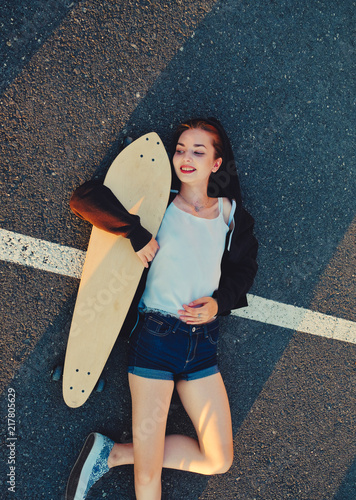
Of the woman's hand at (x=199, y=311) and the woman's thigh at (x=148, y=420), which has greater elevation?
the woman's hand at (x=199, y=311)

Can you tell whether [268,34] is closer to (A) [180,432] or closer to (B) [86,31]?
(B) [86,31]

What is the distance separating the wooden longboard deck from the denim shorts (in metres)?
0.18

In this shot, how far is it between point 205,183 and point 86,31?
1.27 metres

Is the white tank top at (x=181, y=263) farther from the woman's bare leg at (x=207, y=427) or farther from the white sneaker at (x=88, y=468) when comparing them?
the white sneaker at (x=88, y=468)

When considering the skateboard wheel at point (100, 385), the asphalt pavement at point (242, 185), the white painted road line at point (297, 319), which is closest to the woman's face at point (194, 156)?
the asphalt pavement at point (242, 185)

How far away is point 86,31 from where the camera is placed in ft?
7.55

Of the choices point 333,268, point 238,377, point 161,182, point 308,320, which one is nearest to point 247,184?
point 161,182

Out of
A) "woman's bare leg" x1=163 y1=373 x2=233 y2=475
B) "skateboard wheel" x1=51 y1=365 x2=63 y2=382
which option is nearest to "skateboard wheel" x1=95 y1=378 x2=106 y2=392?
"skateboard wheel" x1=51 y1=365 x2=63 y2=382

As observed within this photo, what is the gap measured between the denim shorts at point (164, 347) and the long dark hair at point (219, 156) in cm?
89

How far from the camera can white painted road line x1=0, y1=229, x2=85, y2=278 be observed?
2.24 meters

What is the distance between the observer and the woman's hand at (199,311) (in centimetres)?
216

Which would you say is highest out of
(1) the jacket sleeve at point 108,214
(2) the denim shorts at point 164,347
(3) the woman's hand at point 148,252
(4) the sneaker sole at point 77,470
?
(1) the jacket sleeve at point 108,214

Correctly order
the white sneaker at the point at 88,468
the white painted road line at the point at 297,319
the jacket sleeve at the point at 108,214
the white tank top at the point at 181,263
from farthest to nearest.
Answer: the white painted road line at the point at 297,319 → the white sneaker at the point at 88,468 → the white tank top at the point at 181,263 → the jacket sleeve at the point at 108,214

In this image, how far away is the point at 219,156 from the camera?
2.26 metres
